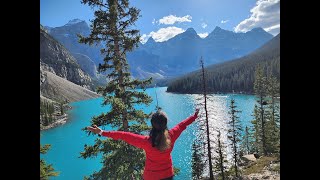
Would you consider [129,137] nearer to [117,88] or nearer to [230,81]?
[117,88]

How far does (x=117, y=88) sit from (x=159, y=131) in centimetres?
1001

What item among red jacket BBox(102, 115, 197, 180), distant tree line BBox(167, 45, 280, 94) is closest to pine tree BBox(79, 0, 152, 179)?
red jacket BBox(102, 115, 197, 180)

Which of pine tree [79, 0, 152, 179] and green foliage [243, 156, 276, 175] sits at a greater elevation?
pine tree [79, 0, 152, 179]

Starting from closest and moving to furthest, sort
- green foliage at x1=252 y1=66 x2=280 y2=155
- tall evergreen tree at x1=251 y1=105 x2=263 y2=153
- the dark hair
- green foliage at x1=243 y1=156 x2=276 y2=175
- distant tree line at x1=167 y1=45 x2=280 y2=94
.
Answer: the dark hair, green foliage at x1=243 y1=156 x2=276 y2=175, green foliage at x1=252 y1=66 x2=280 y2=155, tall evergreen tree at x1=251 y1=105 x2=263 y2=153, distant tree line at x1=167 y1=45 x2=280 y2=94

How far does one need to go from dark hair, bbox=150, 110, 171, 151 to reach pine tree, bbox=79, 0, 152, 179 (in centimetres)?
923

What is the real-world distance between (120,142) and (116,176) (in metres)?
1.44

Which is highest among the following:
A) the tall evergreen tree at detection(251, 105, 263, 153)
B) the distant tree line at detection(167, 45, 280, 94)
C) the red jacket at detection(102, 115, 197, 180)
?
the distant tree line at detection(167, 45, 280, 94)

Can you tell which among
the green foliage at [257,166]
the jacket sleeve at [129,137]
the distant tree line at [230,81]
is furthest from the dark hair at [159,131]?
the distant tree line at [230,81]

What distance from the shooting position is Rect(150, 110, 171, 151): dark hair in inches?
140

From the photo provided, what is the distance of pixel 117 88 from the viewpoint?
1341cm

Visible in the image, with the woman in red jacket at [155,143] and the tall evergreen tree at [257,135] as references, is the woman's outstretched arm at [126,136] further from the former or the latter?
the tall evergreen tree at [257,135]

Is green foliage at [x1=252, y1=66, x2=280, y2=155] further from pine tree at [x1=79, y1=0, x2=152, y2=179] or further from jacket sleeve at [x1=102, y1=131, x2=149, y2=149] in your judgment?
jacket sleeve at [x1=102, y1=131, x2=149, y2=149]
